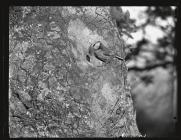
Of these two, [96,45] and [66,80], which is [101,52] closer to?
[96,45]

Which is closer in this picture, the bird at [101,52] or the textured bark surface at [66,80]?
the textured bark surface at [66,80]

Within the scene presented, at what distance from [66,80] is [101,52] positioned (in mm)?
442

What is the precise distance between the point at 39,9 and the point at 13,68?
60 cm

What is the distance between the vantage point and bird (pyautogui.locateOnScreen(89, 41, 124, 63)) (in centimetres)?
254

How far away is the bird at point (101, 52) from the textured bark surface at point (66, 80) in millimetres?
39

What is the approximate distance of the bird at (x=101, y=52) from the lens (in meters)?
2.54

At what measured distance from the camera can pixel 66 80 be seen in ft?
7.83

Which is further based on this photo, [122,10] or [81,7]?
[122,10]

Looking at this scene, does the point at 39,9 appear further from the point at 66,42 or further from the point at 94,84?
the point at 94,84

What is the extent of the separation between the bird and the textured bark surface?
0.13 feet
